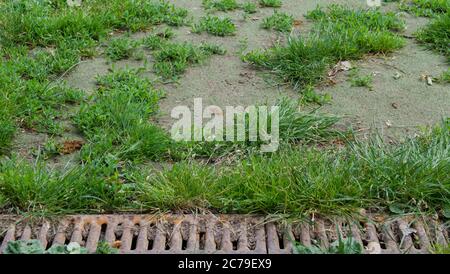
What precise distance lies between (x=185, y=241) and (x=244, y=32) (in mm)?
2566

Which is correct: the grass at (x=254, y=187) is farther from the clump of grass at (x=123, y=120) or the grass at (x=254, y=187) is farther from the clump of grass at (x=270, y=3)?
the clump of grass at (x=270, y=3)

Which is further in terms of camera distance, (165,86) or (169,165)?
(165,86)

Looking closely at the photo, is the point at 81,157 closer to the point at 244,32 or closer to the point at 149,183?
the point at 149,183

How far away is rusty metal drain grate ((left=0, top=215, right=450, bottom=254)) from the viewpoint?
3568 mm

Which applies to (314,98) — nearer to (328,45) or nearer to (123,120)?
(328,45)

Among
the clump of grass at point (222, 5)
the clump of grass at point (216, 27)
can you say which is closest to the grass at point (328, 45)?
the clump of grass at point (216, 27)

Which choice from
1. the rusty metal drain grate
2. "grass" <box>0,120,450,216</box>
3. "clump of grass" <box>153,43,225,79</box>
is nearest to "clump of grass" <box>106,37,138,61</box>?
"clump of grass" <box>153,43,225,79</box>

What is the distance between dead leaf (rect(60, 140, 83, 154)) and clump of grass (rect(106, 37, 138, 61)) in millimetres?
1159

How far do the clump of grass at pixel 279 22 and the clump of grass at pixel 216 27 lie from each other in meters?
0.29

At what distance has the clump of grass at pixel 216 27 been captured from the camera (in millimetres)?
5707

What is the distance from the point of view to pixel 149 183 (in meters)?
3.90

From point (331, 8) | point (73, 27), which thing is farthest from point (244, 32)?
point (73, 27)

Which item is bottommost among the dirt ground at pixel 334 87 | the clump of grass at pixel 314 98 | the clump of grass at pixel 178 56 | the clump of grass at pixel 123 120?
the dirt ground at pixel 334 87

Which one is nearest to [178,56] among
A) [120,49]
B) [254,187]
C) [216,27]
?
[120,49]
